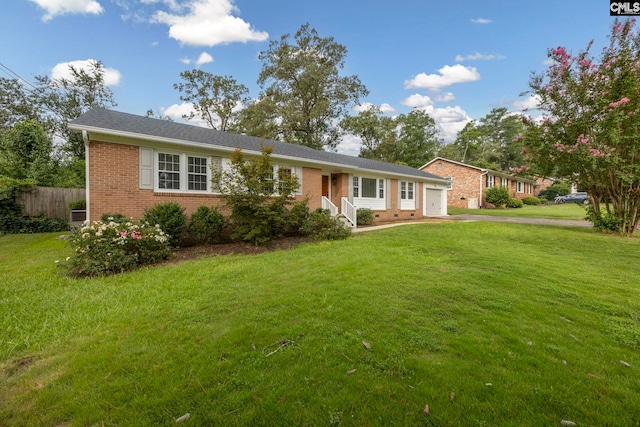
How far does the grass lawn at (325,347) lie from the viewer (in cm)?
203

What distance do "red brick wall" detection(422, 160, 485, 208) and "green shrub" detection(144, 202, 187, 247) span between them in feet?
90.0

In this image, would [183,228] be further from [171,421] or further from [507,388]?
[507,388]

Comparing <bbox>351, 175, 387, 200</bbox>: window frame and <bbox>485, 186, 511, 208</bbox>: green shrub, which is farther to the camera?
<bbox>485, 186, 511, 208</bbox>: green shrub

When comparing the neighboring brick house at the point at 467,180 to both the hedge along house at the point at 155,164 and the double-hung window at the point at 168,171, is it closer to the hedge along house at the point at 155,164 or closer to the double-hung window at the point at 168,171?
the hedge along house at the point at 155,164

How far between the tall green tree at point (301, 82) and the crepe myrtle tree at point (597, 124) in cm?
1894

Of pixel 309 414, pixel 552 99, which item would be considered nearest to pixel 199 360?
pixel 309 414

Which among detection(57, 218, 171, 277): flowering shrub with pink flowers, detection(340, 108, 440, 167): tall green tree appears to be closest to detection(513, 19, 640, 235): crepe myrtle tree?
detection(57, 218, 171, 277): flowering shrub with pink flowers

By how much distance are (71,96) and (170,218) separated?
2322 cm

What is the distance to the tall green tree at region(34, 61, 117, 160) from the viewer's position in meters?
21.6

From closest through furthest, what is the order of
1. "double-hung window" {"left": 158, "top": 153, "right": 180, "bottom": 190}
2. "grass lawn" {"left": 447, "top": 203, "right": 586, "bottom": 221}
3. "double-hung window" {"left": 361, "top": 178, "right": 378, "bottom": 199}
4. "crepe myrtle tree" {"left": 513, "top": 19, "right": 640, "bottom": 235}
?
"double-hung window" {"left": 158, "top": 153, "right": 180, "bottom": 190} < "crepe myrtle tree" {"left": 513, "top": 19, "right": 640, "bottom": 235} < "double-hung window" {"left": 361, "top": 178, "right": 378, "bottom": 199} < "grass lawn" {"left": 447, "top": 203, "right": 586, "bottom": 221}

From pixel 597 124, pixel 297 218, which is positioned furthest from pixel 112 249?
pixel 597 124

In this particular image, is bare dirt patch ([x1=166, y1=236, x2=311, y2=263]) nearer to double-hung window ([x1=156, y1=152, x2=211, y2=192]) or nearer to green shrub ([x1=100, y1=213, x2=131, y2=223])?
green shrub ([x1=100, y1=213, x2=131, y2=223])

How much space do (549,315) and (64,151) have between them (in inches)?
1159

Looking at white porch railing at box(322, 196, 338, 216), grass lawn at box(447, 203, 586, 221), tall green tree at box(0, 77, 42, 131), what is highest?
tall green tree at box(0, 77, 42, 131)
